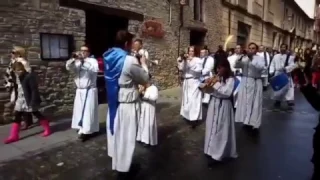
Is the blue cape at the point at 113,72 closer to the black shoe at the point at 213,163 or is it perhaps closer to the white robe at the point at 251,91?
the black shoe at the point at 213,163

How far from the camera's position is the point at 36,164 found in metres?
4.98

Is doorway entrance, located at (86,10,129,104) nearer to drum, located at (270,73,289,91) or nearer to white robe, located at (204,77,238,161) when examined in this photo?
drum, located at (270,73,289,91)

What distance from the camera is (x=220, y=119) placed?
16.3 feet

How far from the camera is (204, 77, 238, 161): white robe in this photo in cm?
492

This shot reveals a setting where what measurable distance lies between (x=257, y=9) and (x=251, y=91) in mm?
20517

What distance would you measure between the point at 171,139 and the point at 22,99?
2.78m

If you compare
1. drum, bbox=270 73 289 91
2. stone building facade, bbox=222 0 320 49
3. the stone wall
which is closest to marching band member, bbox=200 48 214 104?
drum, bbox=270 73 289 91

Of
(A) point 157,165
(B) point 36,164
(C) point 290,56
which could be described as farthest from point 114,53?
(C) point 290,56

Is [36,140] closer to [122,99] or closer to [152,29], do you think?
[122,99]

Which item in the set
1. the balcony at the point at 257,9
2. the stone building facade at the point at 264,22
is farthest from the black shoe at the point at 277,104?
the balcony at the point at 257,9

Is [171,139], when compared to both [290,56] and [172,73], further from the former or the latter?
[172,73]

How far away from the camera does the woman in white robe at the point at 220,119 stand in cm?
490

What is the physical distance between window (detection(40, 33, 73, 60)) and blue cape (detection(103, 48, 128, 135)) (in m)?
4.45

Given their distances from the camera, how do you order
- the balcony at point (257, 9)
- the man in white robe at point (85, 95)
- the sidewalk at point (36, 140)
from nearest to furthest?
the sidewalk at point (36, 140) < the man in white robe at point (85, 95) < the balcony at point (257, 9)
